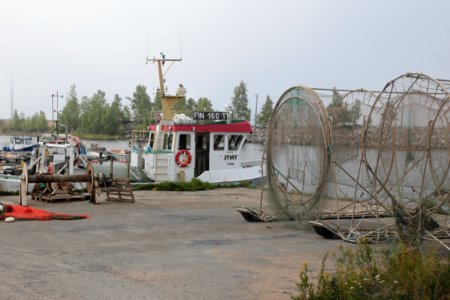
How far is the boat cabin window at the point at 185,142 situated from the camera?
20969 mm

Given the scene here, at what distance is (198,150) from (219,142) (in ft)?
2.87

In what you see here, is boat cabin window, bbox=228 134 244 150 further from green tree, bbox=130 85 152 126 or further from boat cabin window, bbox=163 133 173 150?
green tree, bbox=130 85 152 126

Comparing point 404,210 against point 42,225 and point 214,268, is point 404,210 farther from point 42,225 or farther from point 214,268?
point 42,225

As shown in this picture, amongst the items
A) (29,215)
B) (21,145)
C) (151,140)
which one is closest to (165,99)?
(151,140)

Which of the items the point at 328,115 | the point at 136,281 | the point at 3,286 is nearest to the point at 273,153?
the point at 328,115

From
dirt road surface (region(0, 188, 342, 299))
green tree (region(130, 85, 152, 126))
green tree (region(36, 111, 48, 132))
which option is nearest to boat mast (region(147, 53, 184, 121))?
dirt road surface (region(0, 188, 342, 299))

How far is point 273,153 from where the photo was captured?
1242 cm

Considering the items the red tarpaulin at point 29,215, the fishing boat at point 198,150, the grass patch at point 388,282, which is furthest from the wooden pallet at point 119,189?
the grass patch at point 388,282

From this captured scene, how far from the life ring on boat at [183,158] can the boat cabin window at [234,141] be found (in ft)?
5.59

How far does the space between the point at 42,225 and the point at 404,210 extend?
708 centimetres

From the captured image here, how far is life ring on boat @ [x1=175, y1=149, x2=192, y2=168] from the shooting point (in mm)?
20953

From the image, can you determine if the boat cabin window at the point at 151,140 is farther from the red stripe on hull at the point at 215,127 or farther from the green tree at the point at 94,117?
the green tree at the point at 94,117

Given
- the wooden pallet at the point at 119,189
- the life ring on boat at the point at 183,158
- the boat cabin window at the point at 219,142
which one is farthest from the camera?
the boat cabin window at the point at 219,142

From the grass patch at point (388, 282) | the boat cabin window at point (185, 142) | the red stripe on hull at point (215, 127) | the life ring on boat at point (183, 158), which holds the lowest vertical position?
the grass patch at point (388, 282)
